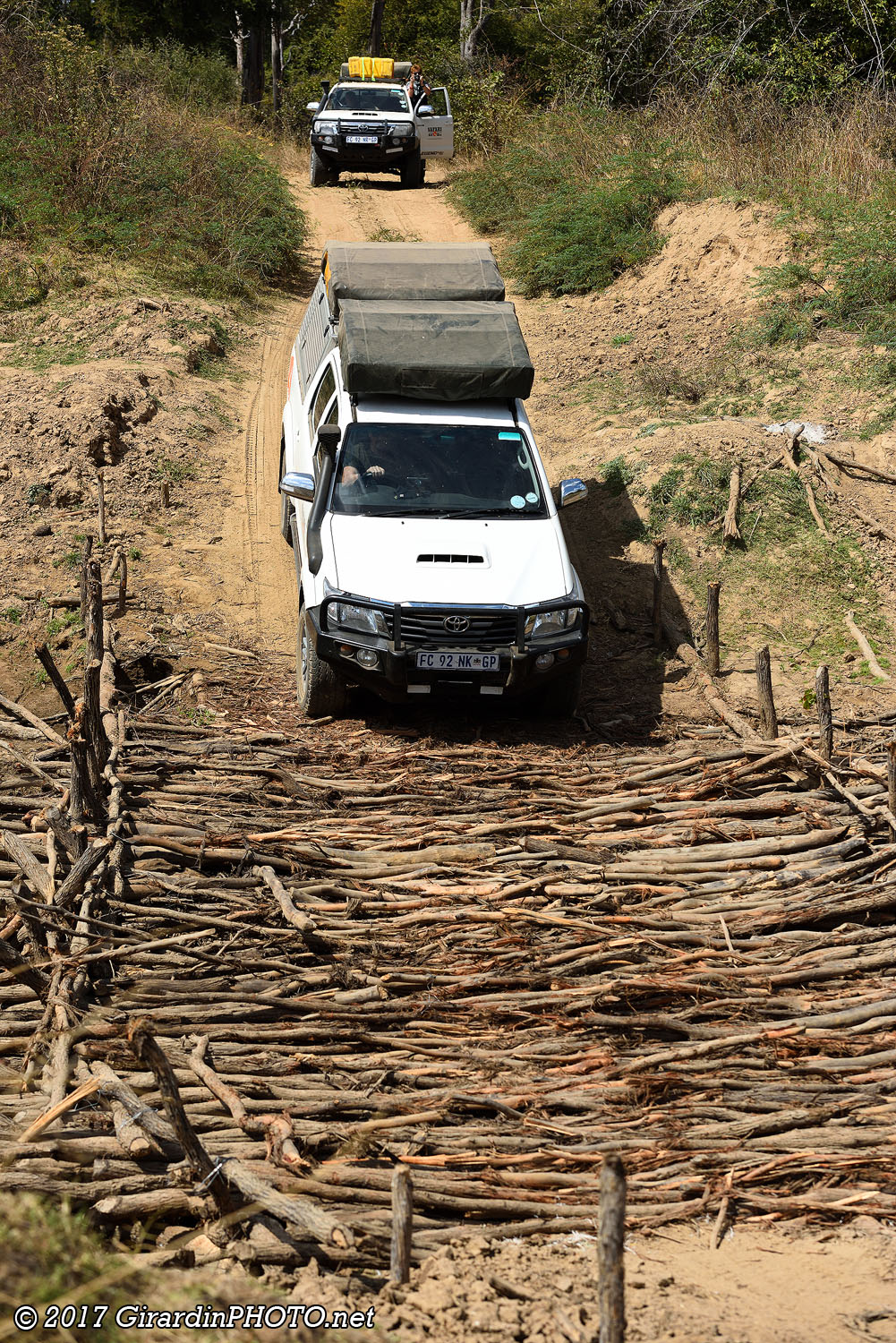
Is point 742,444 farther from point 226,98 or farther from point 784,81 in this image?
point 226,98

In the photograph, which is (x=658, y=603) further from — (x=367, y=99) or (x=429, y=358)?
(x=367, y=99)

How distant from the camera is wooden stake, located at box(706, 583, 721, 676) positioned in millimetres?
8578

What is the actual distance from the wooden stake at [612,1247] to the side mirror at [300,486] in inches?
241

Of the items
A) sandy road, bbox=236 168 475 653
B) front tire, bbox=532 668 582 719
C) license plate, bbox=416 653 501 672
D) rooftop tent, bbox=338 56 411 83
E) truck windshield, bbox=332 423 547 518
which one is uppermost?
rooftop tent, bbox=338 56 411 83

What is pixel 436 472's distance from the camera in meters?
8.43

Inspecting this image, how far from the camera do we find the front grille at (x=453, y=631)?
7367 mm

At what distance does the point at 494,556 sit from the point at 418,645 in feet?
2.92

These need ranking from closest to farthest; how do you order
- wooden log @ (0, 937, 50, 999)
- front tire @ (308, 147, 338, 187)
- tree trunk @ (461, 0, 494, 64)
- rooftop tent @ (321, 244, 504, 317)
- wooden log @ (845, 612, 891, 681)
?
wooden log @ (0, 937, 50, 999) → wooden log @ (845, 612, 891, 681) → rooftop tent @ (321, 244, 504, 317) → front tire @ (308, 147, 338, 187) → tree trunk @ (461, 0, 494, 64)

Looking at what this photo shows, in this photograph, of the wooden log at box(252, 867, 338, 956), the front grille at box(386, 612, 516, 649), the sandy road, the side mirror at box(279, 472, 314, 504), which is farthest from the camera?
the sandy road

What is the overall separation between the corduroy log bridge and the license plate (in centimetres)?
72

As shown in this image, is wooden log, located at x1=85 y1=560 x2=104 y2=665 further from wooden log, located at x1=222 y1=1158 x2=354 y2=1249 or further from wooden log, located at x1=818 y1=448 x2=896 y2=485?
wooden log, located at x1=818 y1=448 x2=896 y2=485

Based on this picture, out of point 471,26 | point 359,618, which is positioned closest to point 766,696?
point 359,618

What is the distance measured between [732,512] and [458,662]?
445cm

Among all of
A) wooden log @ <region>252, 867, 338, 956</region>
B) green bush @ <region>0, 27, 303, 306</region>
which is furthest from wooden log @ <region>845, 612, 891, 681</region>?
green bush @ <region>0, 27, 303, 306</region>
